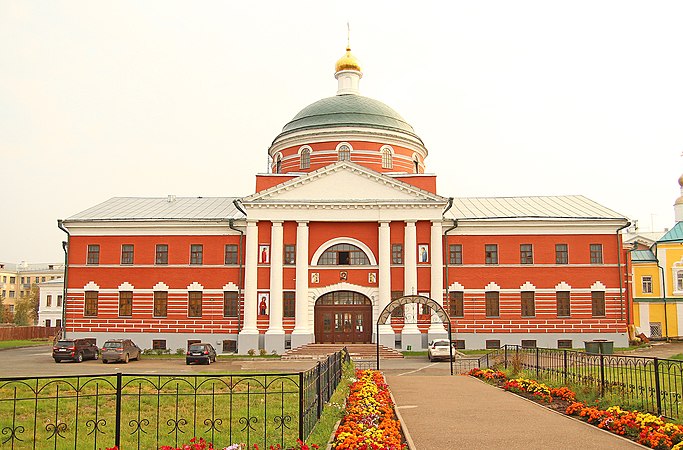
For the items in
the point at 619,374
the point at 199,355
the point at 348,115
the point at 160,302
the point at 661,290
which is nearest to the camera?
the point at 619,374

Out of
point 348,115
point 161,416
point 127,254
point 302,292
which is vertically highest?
point 348,115

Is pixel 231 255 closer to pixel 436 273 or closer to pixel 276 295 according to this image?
pixel 276 295

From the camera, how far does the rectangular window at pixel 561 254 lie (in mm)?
40406

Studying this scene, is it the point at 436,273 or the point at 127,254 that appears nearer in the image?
the point at 436,273

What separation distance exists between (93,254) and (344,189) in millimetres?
15984

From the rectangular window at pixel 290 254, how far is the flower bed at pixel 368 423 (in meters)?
21.7

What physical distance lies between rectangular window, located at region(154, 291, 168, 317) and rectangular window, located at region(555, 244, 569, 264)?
23.4m

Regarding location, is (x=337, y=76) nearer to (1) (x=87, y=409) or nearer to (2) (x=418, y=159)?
(2) (x=418, y=159)

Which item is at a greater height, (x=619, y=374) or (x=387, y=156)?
(x=387, y=156)

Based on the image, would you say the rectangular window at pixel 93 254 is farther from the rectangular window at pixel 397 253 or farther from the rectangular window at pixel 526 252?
the rectangular window at pixel 526 252

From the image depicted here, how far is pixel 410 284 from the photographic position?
3853cm

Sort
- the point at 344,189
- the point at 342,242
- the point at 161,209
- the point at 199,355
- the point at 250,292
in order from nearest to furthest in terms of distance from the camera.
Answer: the point at 199,355 < the point at 250,292 < the point at 344,189 < the point at 342,242 < the point at 161,209

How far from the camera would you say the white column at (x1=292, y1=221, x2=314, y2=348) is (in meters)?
37.9

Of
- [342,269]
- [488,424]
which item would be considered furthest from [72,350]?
[488,424]
